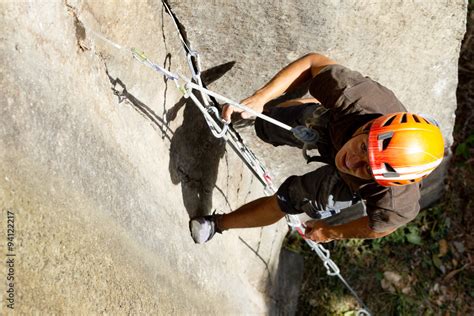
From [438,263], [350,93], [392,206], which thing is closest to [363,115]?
[350,93]

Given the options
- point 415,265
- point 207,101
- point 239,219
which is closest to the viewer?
point 207,101

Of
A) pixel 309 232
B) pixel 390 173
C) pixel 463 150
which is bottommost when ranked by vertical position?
pixel 463 150

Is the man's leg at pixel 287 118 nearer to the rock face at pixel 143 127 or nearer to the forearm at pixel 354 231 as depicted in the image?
the rock face at pixel 143 127

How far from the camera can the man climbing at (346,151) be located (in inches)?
80.7

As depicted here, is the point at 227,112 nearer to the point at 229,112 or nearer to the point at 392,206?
the point at 229,112

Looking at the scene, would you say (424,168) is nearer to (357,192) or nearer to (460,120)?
(357,192)

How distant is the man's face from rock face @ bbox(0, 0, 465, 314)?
0.66 m

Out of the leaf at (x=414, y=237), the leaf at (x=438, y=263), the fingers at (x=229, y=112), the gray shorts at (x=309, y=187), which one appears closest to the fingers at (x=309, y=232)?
the gray shorts at (x=309, y=187)

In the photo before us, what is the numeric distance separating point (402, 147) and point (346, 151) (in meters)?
0.24

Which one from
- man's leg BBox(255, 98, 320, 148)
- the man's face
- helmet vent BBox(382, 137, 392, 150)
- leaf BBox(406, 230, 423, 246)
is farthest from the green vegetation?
helmet vent BBox(382, 137, 392, 150)

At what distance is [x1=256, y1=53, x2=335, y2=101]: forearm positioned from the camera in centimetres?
246

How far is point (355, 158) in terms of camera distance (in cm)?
217

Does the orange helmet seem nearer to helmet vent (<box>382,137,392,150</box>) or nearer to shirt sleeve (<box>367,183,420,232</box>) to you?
helmet vent (<box>382,137,392,150</box>)

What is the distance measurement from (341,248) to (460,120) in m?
1.62
